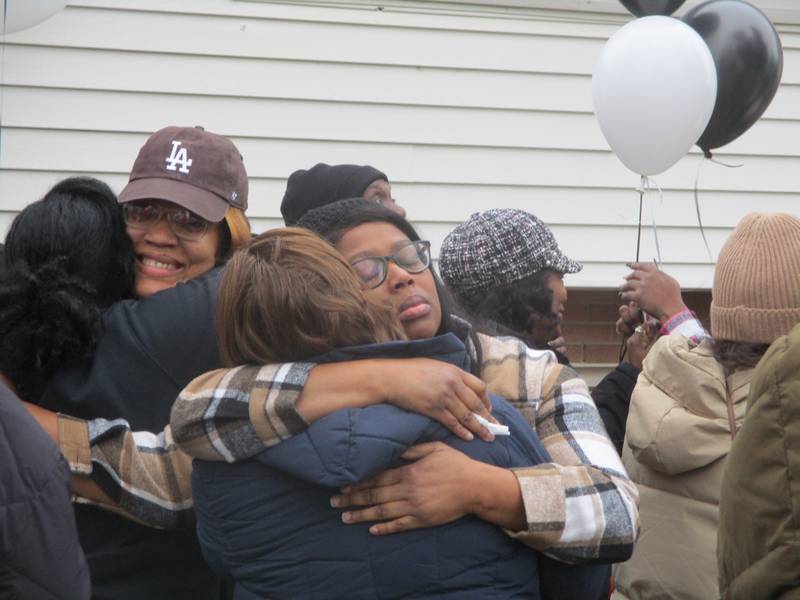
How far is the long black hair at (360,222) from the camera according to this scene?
2.13 meters

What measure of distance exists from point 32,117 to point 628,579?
10.2 feet

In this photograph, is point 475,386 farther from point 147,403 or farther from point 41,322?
point 41,322

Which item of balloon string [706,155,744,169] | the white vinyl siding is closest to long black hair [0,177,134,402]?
the white vinyl siding

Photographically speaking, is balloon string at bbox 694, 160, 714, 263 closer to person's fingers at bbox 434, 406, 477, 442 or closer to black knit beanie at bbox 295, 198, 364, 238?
black knit beanie at bbox 295, 198, 364, 238

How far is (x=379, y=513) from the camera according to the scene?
5.48ft

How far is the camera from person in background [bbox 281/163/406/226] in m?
3.41

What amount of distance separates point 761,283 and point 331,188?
1368 millimetres

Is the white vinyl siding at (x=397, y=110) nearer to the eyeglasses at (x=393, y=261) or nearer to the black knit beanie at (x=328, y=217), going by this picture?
the black knit beanie at (x=328, y=217)

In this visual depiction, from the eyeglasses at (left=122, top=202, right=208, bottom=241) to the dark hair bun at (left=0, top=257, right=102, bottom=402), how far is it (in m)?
0.30

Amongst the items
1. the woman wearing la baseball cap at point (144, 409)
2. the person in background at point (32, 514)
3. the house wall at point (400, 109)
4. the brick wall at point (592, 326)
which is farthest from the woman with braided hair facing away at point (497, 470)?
the brick wall at point (592, 326)

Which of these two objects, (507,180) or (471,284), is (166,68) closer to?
(507,180)

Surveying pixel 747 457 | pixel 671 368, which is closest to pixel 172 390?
pixel 747 457

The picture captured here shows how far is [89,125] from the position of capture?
474cm

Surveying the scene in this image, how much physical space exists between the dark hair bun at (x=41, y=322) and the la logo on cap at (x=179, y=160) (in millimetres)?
409
